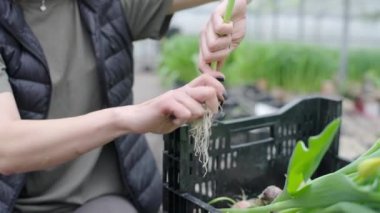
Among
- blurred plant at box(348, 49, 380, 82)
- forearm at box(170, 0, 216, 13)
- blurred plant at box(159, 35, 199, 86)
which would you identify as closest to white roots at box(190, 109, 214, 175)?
forearm at box(170, 0, 216, 13)

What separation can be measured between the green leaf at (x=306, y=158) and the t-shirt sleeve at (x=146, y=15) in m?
0.61

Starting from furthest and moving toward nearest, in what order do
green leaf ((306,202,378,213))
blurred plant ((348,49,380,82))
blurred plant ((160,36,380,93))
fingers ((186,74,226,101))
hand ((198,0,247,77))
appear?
blurred plant ((348,49,380,82))
blurred plant ((160,36,380,93))
hand ((198,0,247,77))
fingers ((186,74,226,101))
green leaf ((306,202,378,213))

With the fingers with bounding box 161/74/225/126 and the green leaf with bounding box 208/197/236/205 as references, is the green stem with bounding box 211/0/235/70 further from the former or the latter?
the green leaf with bounding box 208/197/236/205

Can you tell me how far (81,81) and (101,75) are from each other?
0.04 metres

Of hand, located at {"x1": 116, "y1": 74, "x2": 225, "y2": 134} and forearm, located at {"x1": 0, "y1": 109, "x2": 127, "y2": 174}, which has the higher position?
hand, located at {"x1": 116, "y1": 74, "x2": 225, "y2": 134}

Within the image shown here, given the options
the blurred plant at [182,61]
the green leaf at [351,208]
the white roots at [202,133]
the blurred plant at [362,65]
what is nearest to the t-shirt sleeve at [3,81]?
the white roots at [202,133]

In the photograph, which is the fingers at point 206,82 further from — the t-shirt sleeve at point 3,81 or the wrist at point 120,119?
the t-shirt sleeve at point 3,81

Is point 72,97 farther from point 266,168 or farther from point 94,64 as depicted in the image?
point 266,168

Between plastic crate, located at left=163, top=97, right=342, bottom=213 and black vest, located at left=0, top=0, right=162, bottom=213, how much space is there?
132 mm

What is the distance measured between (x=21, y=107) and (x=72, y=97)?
4.3 inches

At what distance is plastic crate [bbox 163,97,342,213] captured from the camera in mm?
866

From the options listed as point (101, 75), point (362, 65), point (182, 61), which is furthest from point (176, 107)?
point (362, 65)

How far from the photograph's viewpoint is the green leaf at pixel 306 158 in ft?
1.88

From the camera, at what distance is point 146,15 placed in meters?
1.11
